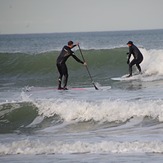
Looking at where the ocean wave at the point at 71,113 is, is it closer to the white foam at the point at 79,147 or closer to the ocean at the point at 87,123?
the ocean at the point at 87,123

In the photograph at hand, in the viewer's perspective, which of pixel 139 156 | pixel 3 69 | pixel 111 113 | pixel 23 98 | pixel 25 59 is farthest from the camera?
pixel 25 59

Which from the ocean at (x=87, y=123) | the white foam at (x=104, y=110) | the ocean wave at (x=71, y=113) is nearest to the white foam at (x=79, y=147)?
the ocean at (x=87, y=123)

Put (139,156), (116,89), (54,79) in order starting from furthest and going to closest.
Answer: (54,79) < (116,89) < (139,156)

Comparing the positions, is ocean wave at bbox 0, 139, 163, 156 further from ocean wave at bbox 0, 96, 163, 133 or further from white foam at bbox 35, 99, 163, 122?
white foam at bbox 35, 99, 163, 122

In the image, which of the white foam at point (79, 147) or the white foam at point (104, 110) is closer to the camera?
the white foam at point (79, 147)

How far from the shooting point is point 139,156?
308 inches

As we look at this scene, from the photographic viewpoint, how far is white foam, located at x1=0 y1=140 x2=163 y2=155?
823cm

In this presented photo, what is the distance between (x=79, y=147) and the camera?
8562mm

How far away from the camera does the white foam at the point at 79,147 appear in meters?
8.23

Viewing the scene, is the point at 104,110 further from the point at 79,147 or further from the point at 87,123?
the point at 79,147

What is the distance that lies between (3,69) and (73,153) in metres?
18.4

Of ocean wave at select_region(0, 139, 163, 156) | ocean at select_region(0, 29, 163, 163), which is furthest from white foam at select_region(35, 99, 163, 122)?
ocean wave at select_region(0, 139, 163, 156)

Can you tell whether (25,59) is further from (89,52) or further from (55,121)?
(55,121)

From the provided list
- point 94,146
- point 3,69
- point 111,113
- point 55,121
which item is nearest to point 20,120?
point 55,121
